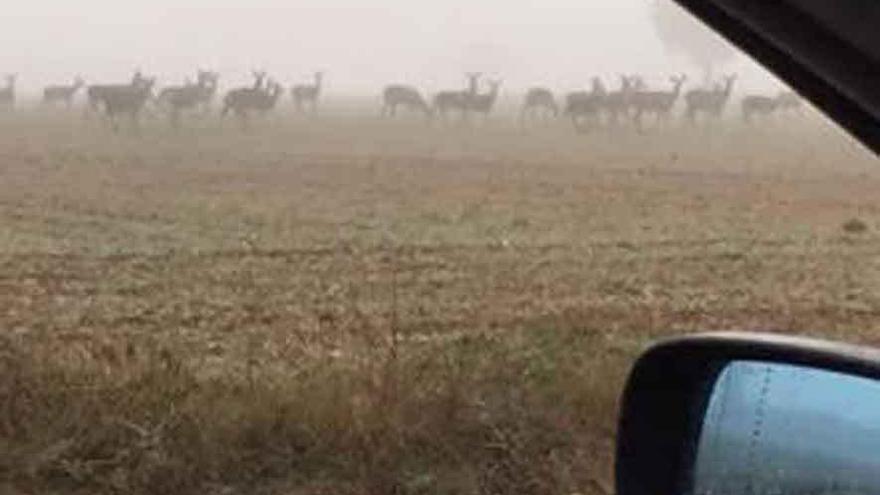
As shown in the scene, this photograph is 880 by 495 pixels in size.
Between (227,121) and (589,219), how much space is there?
27.5m

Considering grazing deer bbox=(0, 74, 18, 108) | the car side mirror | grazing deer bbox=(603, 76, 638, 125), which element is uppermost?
the car side mirror

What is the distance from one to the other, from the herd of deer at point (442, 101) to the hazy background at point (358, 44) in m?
61.1

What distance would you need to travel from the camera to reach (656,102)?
51.4 metres

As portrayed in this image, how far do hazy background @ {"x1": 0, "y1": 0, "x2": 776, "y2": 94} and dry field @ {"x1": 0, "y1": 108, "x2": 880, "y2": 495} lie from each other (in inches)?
3743

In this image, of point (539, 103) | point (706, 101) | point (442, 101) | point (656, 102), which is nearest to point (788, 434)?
point (656, 102)

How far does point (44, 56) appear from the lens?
443 ft

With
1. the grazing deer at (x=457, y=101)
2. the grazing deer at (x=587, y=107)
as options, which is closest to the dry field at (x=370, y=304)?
the grazing deer at (x=587, y=107)

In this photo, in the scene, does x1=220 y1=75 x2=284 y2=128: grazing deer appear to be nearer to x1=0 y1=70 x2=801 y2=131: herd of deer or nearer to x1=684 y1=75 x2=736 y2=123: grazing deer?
x1=0 y1=70 x2=801 y2=131: herd of deer

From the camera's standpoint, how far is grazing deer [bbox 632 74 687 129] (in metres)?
50.2

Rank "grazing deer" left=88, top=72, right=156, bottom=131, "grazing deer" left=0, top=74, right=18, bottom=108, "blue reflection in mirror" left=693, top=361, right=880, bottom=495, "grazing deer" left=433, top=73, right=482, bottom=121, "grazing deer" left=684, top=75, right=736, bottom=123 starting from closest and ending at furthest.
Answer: "blue reflection in mirror" left=693, top=361, right=880, bottom=495 → "grazing deer" left=88, top=72, right=156, bottom=131 → "grazing deer" left=433, top=73, right=482, bottom=121 → "grazing deer" left=684, top=75, right=736, bottom=123 → "grazing deer" left=0, top=74, right=18, bottom=108

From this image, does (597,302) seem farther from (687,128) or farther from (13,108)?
(13,108)

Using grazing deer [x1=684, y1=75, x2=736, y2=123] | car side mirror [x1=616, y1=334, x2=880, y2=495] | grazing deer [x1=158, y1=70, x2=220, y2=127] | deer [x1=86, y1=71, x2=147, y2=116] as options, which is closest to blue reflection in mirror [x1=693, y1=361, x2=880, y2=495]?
car side mirror [x1=616, y1=334, x2=880, y2=495]

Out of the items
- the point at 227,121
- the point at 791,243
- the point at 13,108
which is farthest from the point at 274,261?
the point at 13,108

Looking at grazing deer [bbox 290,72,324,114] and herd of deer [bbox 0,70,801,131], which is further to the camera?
grazing deer [bbox 290,72,324,114]
